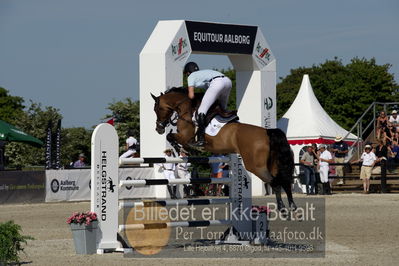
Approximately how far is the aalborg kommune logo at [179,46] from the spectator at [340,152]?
6863 millimetres

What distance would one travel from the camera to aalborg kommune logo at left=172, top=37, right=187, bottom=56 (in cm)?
2540

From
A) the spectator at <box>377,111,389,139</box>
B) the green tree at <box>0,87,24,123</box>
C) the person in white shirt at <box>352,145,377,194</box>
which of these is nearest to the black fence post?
→ the person in white shirt at <box>352,145,377,194</box>

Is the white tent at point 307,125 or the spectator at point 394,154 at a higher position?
the white tent at point 307,125

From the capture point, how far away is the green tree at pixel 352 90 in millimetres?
57500

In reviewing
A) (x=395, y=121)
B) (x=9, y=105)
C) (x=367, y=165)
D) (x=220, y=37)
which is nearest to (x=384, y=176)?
(x=367, y=165)

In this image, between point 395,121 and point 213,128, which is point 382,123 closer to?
point 395,121

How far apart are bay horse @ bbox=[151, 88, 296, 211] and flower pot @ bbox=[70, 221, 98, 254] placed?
173cm

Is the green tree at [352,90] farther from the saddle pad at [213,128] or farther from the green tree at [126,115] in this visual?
the saddle pad at [213,128]

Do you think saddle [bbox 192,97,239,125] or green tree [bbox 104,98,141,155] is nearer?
saddle [bbox 192,97,239,125]

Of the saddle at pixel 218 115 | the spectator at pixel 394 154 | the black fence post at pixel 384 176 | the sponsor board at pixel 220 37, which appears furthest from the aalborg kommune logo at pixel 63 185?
the saddle at pixel 218 115

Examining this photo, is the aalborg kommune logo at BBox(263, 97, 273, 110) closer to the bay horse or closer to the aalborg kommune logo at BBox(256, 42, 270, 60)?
the aalborg kommune logo at BBox(256, 42, 270, 60)

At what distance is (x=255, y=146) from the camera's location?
447 inches

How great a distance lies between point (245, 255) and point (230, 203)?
1439 millimetres

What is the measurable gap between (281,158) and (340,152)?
19304 millimetres
